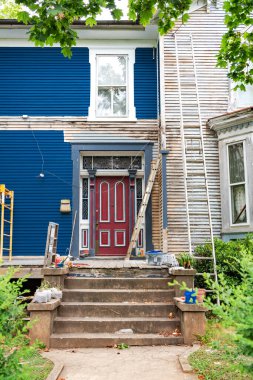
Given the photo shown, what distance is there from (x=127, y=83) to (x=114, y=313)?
22.4 feet

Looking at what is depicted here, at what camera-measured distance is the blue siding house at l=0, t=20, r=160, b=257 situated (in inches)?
409

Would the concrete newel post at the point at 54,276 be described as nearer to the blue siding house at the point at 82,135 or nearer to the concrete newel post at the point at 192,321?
the concrete newel post at the point at 192,321

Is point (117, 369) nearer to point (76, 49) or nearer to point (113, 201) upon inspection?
point (113, 201)

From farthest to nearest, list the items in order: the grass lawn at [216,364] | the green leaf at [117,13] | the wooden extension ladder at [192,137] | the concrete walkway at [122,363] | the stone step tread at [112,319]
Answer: the wooden extension ladder at [192,137], the stone step tread at [112,319], the green leaf at [117,13], the concrete walkway at [122,363], the grass lawn at [216,364]

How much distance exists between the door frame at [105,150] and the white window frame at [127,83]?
743 mm

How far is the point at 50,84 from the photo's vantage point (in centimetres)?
1080

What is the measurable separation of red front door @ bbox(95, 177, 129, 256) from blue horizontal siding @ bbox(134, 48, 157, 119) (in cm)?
197

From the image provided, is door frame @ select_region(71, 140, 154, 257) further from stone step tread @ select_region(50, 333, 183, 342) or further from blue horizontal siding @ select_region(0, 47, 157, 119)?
stone step tread @ select_region(50, 333, 183, 342)

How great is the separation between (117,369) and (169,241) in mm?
5295

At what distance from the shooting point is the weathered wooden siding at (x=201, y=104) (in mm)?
9977

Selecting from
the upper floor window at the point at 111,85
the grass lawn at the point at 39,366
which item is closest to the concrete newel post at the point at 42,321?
the grass lawn at the point at 39,366

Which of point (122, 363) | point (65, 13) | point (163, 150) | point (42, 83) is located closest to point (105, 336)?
point (122, 363)

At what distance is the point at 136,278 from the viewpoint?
23.2ft

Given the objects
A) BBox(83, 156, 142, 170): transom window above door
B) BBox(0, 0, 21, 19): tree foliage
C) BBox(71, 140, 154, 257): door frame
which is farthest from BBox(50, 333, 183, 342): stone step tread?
BBox(0, 0, 21, 19): tree foliage
